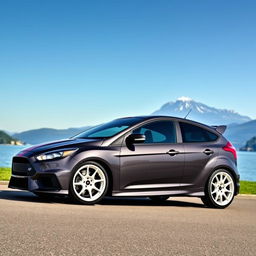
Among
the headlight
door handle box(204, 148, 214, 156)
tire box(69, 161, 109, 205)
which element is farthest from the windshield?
door handle box(204, 148, 214, 156)

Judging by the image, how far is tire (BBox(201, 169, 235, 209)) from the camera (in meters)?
9.71

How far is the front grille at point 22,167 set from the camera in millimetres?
8711

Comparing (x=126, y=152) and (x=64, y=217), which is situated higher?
(x=126, y=152)

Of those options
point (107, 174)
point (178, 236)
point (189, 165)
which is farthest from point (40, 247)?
point (189, 165)

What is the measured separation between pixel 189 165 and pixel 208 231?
3.05 meters

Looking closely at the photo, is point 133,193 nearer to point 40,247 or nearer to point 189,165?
point 189,165

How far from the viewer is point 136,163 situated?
9047mm

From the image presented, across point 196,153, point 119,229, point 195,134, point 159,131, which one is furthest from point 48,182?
point 195,134

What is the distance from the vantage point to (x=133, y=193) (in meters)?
9.06

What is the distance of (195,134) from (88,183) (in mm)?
2432

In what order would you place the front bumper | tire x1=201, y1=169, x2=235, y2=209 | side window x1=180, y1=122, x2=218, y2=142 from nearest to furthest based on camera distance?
the front bumper → tire x1=201, y1=169, x2=235, y2=209 → side window x1=180, y1=122, x2=218, y2=142

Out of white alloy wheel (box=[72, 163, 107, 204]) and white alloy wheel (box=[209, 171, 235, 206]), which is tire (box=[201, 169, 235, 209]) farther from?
white alloy wheel (box=[72, 163, 107, 204])

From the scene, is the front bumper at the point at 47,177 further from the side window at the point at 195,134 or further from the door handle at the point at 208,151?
the door handle at the point at 208,151

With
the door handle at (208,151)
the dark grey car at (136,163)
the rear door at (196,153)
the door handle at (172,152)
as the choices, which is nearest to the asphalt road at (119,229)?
the dark grey car at (136,163)
